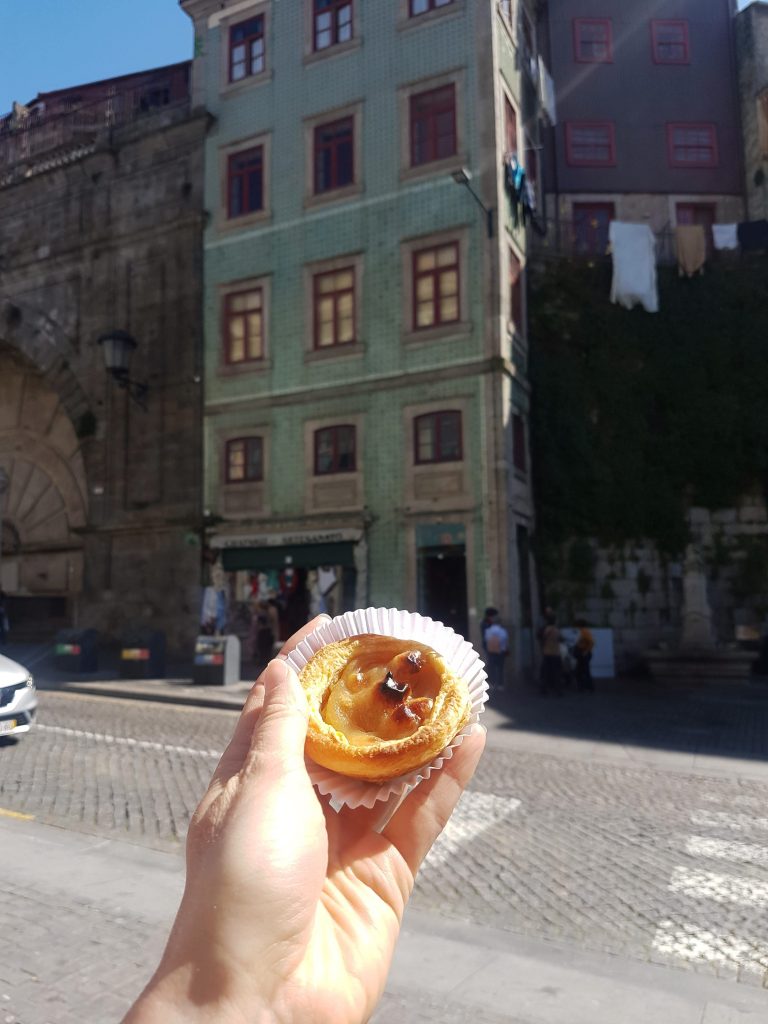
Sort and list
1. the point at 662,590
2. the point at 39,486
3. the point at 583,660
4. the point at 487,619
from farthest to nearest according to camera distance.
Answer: the point at 39,486 → the point at 662,590 → the point at 583,660 → the point at 487,619

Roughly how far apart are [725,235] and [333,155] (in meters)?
13.0

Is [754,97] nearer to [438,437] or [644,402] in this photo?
[644,402]

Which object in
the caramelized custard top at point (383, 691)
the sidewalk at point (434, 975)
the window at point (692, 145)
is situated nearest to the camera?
the caramelized custard top at point (383, 691)

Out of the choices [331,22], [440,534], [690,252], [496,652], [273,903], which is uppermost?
[331,22]

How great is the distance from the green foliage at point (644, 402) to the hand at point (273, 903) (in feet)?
66.1

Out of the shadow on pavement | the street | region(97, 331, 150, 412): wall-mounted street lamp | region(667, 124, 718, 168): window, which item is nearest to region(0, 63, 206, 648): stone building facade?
region(97, 331, 150, 412): wall-mounted street lamp

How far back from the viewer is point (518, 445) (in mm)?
20922

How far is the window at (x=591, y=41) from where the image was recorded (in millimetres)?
31234

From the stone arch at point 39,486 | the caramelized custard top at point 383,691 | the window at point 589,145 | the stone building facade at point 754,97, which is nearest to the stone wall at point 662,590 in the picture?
the stone building facade at point 754,97

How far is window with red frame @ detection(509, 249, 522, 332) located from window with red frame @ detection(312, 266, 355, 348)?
432 centimetres

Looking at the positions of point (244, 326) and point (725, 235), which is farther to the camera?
point (725, 235)

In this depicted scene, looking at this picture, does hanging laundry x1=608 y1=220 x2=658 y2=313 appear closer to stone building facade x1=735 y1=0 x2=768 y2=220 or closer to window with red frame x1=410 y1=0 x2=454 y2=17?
window with red frame x1=410 y1=0 x2=454 y2=17

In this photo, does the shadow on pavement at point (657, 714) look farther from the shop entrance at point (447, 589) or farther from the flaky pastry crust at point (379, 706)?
the flaky pastry crust at point (379, 706)

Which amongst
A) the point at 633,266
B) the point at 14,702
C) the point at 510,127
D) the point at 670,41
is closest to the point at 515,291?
the point at 633,266
